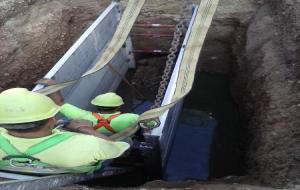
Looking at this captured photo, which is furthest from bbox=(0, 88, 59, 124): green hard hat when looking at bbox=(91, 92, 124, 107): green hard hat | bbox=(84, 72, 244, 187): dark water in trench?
bbox=(84, 72, 244, 187): dark water in trench

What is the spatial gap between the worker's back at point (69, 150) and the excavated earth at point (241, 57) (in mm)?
450

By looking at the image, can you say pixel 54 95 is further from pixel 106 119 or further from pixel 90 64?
pixel 90 64

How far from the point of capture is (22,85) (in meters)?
6.01

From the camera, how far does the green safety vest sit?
2955mm

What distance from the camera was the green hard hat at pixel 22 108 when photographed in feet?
9.33

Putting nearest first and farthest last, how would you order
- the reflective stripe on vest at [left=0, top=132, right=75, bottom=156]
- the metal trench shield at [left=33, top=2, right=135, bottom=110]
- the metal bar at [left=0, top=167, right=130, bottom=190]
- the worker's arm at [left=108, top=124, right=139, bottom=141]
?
the metal bar at [left=0, top=167, right=130, bottom=190] < the reflective stripe on vest at [left=0, top=132, right=75, bottom=156] < the worker's arm at [left=108, top=124, right=139, bottom=141] < the metal trench shield at [left=33, top=2, right=135, bottom=110]

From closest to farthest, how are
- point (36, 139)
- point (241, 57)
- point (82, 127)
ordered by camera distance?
1. point (36, 139)
2. point (82, 127)
3. point (241, 57)

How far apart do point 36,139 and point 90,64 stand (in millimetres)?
3204

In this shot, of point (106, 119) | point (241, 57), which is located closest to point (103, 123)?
point (106, 119)

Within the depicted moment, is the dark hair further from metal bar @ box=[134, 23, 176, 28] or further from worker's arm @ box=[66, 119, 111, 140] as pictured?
metal bar @ box=[134, 23, 176, 28]

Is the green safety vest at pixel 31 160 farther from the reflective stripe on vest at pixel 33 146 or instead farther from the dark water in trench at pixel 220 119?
the dark water in trench at pixel 220 119

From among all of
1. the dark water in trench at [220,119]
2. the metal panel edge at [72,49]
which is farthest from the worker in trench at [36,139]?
the dark water in trench at [220,119]

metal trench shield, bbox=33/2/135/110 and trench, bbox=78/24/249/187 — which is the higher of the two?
metal trench shield, bbox=33/2/135/110

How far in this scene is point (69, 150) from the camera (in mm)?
2992
